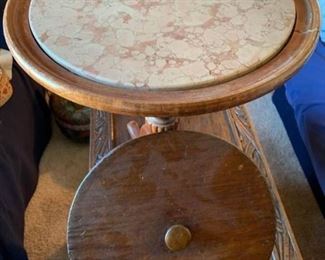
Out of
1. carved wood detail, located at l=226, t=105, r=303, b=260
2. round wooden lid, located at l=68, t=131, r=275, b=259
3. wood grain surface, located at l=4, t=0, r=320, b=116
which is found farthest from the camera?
carved wood detail, located at l=226, t=105, r=303, b=260

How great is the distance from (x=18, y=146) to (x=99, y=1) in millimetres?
576

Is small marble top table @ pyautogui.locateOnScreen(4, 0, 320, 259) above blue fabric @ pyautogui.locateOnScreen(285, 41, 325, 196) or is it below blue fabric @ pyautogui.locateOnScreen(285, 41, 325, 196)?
above

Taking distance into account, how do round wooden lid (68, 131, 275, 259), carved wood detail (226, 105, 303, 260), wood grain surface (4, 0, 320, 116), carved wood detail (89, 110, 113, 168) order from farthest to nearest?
carved wood detail (89, 110, 113, 168), carved wood detail (226, 105, 303, 260), round wooden lid (68, 131, 275, 259), wood grain surface (4, 0, 320, 116)

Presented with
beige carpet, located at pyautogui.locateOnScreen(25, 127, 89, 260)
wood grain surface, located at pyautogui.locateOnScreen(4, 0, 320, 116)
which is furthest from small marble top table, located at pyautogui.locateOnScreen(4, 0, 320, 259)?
beige carpet, located at pyautogui.locateOnScreen(25, 127, 89, 260)

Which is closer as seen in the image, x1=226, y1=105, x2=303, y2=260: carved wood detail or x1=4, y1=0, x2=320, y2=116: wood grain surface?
x1=4, y1=0, x2=320, y2=116: wood grain surface

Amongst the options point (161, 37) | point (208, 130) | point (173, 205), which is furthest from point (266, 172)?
point (161, 37)

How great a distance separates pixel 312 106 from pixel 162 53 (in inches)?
22.1

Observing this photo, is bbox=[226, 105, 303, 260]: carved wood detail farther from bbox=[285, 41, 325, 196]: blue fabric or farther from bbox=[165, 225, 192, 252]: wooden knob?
bbox=[165, 225, 192, 252]: wooden knob

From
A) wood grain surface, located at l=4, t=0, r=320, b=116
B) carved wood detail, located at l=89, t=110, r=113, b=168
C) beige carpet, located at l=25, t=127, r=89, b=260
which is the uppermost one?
wood grain surface, located at l=4, t=0, r=320, b=116

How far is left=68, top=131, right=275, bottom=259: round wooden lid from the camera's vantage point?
861 millimetres

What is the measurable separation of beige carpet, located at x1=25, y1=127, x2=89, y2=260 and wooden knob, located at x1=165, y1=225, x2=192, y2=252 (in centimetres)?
57

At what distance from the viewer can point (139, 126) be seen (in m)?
1.31

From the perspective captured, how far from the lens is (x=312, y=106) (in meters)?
1.22

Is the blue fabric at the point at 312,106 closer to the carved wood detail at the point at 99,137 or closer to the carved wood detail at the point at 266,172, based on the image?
the carved wood detail at the point at 266,172
